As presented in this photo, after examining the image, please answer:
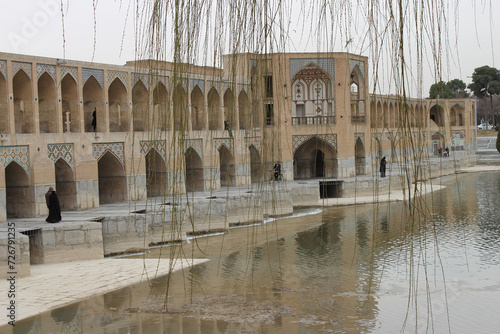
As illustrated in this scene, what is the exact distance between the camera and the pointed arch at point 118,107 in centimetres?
1536

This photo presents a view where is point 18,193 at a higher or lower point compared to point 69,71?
lower

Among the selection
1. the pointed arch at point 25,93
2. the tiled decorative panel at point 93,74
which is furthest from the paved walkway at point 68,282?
the tiled decorative panel at point 93,74

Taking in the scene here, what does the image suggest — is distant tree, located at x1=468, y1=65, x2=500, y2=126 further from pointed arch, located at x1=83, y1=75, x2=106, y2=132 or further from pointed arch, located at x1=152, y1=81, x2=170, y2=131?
pointed arch, located at x1=152, y1=81, x2=170, y2=131

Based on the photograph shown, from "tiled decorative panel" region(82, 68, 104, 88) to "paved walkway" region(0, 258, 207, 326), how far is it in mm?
5569

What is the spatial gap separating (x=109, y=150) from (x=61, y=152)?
5.29 ft

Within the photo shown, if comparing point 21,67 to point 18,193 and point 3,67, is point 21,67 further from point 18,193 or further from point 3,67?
point 18,193

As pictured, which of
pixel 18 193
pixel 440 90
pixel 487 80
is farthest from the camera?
pixel 487 80

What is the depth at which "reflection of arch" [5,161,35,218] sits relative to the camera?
488 inches

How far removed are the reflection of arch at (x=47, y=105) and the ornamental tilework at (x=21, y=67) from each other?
0.61 m

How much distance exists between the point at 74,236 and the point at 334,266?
13.9 feet

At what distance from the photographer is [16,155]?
12.2 m

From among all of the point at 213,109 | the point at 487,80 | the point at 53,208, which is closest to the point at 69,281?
the point at 53,208

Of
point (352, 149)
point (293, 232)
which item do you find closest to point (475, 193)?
point (352, 149)

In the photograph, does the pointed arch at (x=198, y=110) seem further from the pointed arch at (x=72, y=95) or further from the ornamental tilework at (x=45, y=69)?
the ornamental tilework at (x=45, y=69)
